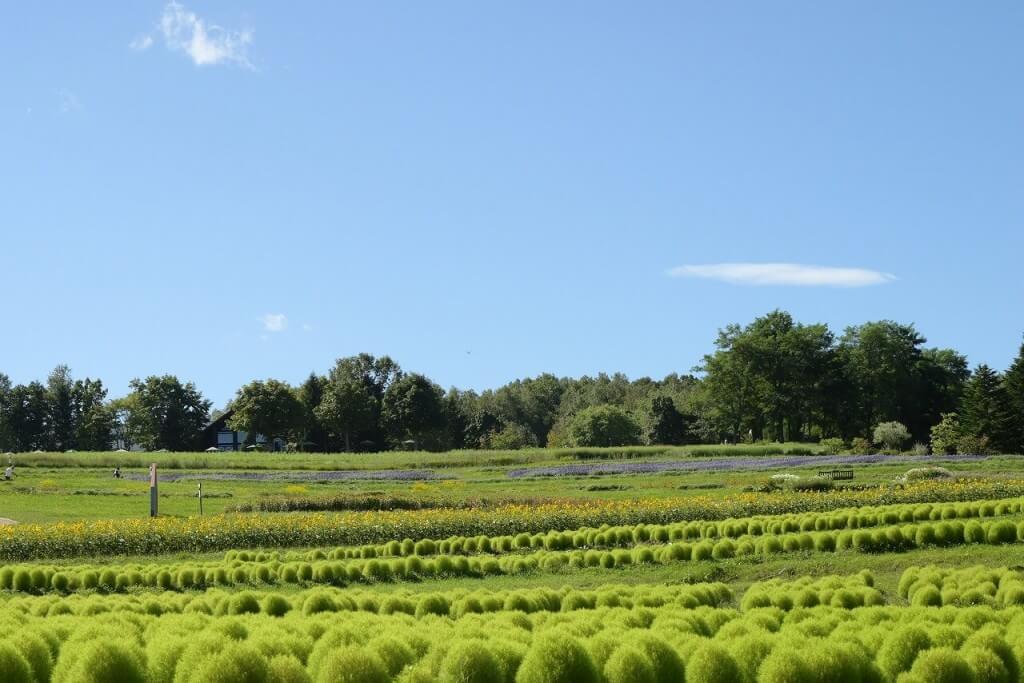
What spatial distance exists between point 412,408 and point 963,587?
10187 centimetres

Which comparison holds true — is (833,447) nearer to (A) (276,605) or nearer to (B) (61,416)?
(A) (276,605)

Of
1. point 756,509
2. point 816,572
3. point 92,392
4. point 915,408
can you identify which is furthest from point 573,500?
point 92,392

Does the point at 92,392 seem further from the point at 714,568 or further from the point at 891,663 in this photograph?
the point at 891,663

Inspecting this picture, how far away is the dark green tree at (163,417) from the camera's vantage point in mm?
125625

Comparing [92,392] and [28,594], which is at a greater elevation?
[92,392]

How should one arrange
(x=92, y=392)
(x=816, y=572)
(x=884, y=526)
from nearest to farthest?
(x=816, y=572) → (x=884, y=526) → (x=92, y=392)

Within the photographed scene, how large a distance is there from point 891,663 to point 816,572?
11.1 metres

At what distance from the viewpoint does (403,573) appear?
25406 mm

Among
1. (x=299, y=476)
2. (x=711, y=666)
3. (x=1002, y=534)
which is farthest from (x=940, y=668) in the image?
(x=299, y=476)

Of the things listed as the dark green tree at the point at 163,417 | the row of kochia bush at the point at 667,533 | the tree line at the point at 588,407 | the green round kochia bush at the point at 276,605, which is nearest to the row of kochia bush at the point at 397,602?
the green round kochia bush at the point at 276,605

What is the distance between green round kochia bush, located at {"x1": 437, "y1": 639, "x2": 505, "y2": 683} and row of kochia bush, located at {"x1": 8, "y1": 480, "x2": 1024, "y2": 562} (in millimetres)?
19927

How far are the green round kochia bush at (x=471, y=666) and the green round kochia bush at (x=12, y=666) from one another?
14.9 ft

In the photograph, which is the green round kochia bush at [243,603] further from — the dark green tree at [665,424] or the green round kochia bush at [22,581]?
the dark green tree at [665,424]

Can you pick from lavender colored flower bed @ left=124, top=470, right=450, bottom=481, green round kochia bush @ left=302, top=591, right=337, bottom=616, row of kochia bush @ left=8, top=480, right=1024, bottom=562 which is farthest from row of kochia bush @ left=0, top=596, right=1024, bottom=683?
lavender colored flower bed @ left=124, top=470, right=450, bottom=481
